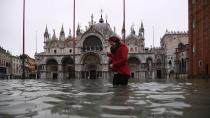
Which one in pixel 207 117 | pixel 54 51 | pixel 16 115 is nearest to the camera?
pixel 207 117

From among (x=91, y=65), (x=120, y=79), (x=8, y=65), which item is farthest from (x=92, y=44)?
(x=120, y=79)

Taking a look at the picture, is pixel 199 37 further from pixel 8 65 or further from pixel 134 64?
pixel 8 65

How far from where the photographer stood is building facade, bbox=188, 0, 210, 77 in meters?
33.5

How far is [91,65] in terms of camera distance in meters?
68.0

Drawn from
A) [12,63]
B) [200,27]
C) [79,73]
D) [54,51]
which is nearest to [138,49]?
[79,73]

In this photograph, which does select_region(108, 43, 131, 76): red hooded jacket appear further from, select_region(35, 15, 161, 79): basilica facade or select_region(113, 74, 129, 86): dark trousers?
select_region(35, 15, 161, 79): basilica facade

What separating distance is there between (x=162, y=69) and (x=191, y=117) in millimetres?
75180

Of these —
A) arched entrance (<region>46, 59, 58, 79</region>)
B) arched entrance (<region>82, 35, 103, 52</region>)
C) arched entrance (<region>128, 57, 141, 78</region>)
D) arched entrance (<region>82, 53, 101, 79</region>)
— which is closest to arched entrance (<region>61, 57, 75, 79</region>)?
arched entrance (<region>46, 59, 58, 79</region>)

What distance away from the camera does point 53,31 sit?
244ft

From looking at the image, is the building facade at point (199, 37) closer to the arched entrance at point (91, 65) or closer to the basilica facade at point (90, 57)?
the basilica facade at point (90, 57)

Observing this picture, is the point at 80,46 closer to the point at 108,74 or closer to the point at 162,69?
the point at 108,74

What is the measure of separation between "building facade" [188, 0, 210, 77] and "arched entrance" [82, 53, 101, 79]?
30.8 m

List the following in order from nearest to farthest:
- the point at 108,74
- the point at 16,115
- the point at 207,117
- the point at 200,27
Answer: the point at 207,117
the point at 16,115
the point at 200,27
the point at 108,74

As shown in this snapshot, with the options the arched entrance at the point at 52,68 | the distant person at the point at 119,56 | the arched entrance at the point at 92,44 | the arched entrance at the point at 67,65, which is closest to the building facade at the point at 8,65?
the arched entrance at the point at 52,68
